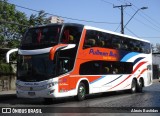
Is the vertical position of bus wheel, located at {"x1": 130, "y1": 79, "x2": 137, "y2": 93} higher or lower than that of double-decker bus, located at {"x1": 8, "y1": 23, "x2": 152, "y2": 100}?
lower

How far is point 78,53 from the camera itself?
18531 millimetres

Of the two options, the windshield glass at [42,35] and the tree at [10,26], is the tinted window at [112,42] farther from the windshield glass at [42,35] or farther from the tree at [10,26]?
the tree at [10,26]

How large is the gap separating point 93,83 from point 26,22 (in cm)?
2372

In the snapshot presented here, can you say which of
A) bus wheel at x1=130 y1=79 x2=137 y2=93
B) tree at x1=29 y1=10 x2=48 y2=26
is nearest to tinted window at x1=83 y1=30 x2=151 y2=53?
bus wheel at x1=130 y1=79 x2=137 y2=93

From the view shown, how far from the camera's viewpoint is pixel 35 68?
56.0 ft

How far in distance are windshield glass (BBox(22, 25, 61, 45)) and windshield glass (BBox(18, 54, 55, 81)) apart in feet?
2.90

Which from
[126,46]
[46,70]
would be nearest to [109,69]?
[126,46]

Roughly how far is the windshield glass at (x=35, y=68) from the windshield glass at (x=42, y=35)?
2.90ft

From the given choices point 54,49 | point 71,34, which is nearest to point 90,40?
point 71,34

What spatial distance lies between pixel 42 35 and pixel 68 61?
1851mm

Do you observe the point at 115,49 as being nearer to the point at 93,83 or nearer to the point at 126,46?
the point at 126,46

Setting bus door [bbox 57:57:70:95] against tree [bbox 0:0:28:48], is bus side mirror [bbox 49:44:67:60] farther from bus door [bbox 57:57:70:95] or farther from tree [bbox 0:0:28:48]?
tree [bbox 0:0:28:48]

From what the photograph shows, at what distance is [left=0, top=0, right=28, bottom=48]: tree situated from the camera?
4024 centimetres

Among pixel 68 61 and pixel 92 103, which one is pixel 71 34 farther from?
pixel 92 103
